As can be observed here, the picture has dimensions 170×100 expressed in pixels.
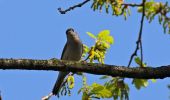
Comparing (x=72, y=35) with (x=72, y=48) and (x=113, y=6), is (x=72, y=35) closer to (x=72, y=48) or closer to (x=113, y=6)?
(x=72, y=48)

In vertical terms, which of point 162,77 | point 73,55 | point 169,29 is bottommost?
point 73,55

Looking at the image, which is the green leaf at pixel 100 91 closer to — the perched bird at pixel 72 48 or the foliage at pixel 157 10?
the foliage at pixel 157 10

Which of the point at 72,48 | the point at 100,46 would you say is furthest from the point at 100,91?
the point at 72,48

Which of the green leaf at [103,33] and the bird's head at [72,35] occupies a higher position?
the green leaf at [103,33]

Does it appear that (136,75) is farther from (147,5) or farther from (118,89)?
(147,5)

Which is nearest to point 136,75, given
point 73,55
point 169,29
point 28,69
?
point 169,29

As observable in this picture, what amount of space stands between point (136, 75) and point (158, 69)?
0.29 m

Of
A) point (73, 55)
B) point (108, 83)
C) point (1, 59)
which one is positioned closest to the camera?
point (1, 59)

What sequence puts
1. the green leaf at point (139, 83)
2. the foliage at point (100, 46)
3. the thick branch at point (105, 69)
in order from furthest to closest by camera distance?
the foliage at point (100, 46) < the green leaf at point (139, 83) < the thick branch at point (105, 69)

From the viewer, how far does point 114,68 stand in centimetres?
609

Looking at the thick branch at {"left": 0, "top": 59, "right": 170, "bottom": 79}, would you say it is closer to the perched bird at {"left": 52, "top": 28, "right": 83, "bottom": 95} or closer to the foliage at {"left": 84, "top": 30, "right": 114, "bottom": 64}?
the foliage at {"left": 84, "top": 30, "right": 114, "bottom": 64}

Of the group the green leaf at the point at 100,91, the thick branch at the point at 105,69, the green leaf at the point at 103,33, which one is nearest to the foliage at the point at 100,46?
the green leaf at the point at 103,33

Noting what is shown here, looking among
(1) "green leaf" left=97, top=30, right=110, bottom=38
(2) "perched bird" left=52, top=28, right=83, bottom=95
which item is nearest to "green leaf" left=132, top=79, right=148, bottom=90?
(1) "green leaf" left=97, top=30, right=110, bottom=38

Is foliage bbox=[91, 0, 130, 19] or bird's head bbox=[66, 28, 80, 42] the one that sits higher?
foliage bbox=[91, 0, 130, 19]
